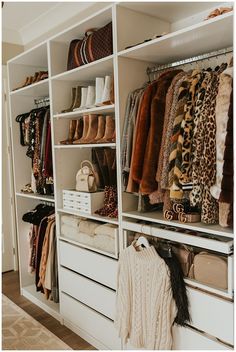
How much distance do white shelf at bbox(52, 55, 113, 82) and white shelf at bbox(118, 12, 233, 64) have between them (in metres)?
0.18

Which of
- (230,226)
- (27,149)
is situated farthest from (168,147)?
(27,149)

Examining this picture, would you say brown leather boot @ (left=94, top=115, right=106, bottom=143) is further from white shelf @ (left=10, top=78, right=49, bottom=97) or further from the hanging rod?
white shelf @ (left=10, top=78, right=49, bottom=97)

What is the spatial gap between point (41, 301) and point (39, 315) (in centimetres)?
17

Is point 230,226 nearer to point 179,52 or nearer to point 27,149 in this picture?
point 179,52

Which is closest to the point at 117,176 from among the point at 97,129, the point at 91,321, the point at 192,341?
the point at 97,129

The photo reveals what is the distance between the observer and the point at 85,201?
7.69 feet

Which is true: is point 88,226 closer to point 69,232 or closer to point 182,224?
point 69,232

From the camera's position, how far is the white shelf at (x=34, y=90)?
276cm

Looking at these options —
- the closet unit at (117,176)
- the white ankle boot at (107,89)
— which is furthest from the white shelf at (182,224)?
the white ankle boot at (107,89)

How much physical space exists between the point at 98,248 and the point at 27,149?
4.61 feet

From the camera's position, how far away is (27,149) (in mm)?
3209

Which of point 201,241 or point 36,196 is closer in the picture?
point 201,241

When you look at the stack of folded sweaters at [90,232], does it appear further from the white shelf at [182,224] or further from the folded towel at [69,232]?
the white shelf at [182,224]

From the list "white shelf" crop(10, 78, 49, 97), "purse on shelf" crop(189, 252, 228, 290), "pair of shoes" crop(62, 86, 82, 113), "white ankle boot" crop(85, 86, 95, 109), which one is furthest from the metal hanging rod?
"purse on shelf" crop(189, 252, 228, 290)
